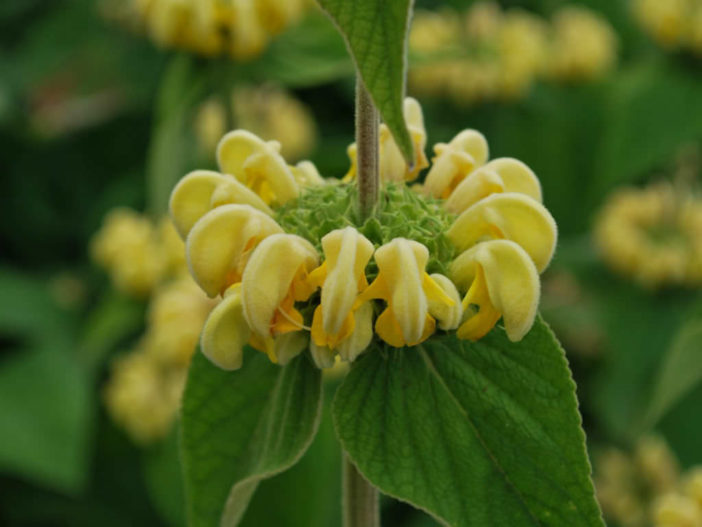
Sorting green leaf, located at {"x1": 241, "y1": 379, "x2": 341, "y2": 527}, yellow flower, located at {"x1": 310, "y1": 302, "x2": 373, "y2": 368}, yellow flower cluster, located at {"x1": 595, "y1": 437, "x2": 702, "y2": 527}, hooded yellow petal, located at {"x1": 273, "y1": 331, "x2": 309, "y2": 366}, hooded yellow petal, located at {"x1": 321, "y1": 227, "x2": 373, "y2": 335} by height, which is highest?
hooded yellow petal, located at {"x1": 321, "y1": 227, "x2": 373, "y2": 335}

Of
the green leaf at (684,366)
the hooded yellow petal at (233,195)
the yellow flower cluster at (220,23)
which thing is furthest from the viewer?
the yellow flower cluster at (220,23)

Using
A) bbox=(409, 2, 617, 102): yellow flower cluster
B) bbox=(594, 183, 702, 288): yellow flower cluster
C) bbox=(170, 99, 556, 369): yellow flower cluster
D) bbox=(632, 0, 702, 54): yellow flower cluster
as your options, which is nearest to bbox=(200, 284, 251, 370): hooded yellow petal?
bbox=(170, 99, 556, 369): yellow flower cluster

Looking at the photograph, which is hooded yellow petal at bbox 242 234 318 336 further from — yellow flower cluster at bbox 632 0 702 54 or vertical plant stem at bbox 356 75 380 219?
yellow flower cluster at bbox 632 0 702 54

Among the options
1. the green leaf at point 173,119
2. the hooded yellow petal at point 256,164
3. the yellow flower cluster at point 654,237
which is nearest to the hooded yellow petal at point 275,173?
the hooded yellow petal at point 256,164

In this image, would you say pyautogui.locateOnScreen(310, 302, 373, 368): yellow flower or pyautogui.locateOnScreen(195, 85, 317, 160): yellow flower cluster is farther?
pyautogui.locateOnScreen(195, 85, 317, 160): yellow flower cluster

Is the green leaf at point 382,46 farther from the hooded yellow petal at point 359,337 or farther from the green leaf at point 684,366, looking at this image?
the green leaf at point 684,366

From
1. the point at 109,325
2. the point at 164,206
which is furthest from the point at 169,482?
the point at 164,206

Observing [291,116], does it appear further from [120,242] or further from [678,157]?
[678,157]
